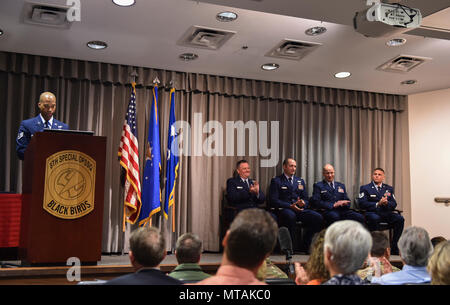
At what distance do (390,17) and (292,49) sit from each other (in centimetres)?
196

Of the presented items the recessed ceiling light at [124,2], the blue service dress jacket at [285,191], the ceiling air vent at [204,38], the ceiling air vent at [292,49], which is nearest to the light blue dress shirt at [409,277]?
the recessed ceiling light at [124,2]

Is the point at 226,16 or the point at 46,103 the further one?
the point at 226,16

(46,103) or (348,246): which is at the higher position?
(46,103)

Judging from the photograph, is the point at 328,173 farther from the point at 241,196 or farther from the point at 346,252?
the point at 346,252

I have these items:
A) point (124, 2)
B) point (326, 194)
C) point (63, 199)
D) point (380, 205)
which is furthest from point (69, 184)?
point (380, 205)

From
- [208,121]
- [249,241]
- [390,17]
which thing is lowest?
[249,241]

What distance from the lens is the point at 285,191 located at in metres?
6.72

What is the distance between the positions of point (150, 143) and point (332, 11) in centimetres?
294

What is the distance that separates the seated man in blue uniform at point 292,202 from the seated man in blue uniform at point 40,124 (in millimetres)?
3065

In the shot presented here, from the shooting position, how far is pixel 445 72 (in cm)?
669

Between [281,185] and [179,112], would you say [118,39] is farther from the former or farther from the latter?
[281,185]

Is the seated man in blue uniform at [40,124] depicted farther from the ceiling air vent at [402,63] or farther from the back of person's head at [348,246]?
the ceiling air vent at [402,63]
